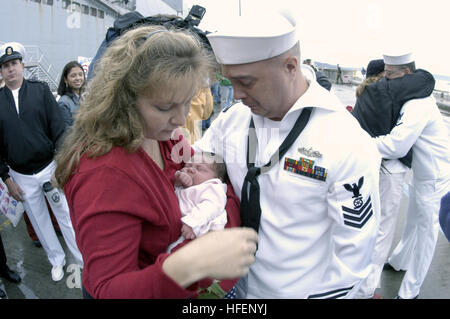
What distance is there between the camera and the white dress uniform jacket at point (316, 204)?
1265 mm

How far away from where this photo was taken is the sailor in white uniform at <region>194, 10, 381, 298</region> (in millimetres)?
1261

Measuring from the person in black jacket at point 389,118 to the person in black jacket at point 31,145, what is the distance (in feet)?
10.1

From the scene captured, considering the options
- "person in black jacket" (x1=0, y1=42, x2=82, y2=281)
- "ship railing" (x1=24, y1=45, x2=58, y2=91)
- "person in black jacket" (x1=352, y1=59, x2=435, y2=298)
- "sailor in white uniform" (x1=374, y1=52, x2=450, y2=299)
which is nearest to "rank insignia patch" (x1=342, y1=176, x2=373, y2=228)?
"sailor in white uniform" (x1=374, y1=52, x2=450, y2=299)

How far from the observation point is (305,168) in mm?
1312

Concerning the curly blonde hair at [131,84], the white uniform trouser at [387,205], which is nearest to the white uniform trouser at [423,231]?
the white uniform trouser at [387,205]

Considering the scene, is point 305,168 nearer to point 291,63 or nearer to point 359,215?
point 359,215

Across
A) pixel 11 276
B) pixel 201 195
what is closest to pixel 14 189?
pixel 11 276

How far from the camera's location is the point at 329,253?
57.3 inches

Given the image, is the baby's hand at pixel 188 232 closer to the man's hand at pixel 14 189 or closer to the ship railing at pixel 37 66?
the man's hand at pixel 14 189

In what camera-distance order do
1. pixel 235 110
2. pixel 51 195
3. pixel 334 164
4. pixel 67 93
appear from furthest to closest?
pixel 67 93
pixel 51 195
pixel 235 110
pixel 334 164

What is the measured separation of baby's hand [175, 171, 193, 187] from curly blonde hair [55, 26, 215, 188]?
39 cm
